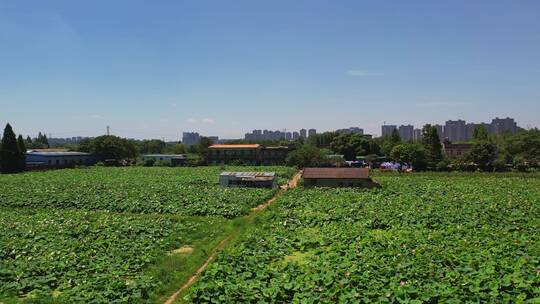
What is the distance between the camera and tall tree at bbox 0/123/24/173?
51281 millimetres

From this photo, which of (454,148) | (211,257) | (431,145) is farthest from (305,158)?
(211,257)

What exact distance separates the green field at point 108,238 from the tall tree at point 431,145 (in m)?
31.0

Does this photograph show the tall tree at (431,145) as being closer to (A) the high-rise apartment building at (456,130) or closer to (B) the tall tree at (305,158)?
(B) the tall tree at (305,158)

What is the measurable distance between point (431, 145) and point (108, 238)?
55.0 meters

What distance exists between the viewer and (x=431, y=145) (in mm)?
62656

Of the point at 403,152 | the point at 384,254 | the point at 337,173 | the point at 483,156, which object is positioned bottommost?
the point at 384,254

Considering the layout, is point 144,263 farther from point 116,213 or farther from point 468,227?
point 468,227

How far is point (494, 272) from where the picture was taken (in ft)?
37.7

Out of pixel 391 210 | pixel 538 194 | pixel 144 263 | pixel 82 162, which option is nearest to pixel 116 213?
pixel 144 263

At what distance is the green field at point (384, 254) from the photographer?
10.6 meters

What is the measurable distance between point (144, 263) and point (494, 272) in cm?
1065

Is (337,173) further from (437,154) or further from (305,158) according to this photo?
(437,154)

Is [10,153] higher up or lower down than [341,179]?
higher up

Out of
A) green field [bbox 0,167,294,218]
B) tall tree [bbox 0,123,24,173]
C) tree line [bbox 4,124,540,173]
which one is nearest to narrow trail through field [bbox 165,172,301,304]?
green field [bbox 0,167,294,218]
